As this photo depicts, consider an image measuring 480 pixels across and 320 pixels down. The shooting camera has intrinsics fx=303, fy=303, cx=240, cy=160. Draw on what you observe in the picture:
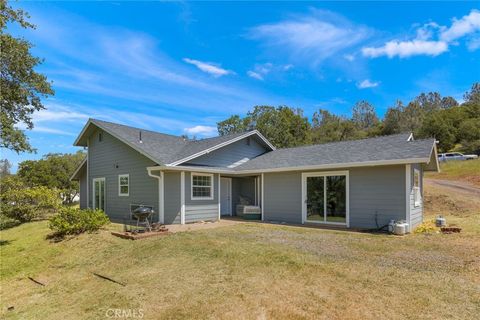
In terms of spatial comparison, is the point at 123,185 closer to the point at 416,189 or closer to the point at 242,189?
the point at 242,189

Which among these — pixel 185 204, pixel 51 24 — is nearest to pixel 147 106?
pixel 51 24

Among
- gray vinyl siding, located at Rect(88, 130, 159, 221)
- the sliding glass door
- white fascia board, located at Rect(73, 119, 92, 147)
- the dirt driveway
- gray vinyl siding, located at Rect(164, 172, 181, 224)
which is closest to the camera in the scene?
the sliding glass door

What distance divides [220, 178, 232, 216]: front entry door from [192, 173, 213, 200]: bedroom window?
158 cm

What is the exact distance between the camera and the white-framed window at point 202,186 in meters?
13.0

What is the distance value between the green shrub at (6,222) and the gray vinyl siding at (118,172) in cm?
369

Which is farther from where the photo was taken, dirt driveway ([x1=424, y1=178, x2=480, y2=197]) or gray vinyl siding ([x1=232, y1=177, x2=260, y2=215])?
dirt driveway ([x1=424, y1=178, x2=480, y2=197])

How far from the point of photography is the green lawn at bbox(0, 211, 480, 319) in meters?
4.45

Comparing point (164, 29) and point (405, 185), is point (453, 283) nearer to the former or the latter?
point (405, 185)

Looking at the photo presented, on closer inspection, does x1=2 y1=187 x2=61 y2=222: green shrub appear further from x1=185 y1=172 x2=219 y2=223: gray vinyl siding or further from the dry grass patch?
the dry grass patch

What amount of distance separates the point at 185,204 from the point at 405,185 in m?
8.16

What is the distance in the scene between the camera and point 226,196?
15.6 metres

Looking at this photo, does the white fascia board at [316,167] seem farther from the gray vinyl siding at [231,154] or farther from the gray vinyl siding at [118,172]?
the gray vinyl siding at [118,172]

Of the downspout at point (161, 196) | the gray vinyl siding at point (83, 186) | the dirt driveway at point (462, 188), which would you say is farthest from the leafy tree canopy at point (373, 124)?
the downspout at point (161, 196)

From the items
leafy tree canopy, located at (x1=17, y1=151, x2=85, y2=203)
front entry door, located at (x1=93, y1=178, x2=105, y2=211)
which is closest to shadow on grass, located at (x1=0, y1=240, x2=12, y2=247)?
front entry door, located at (x1=93, y1=178, x2=105, y2=211)
